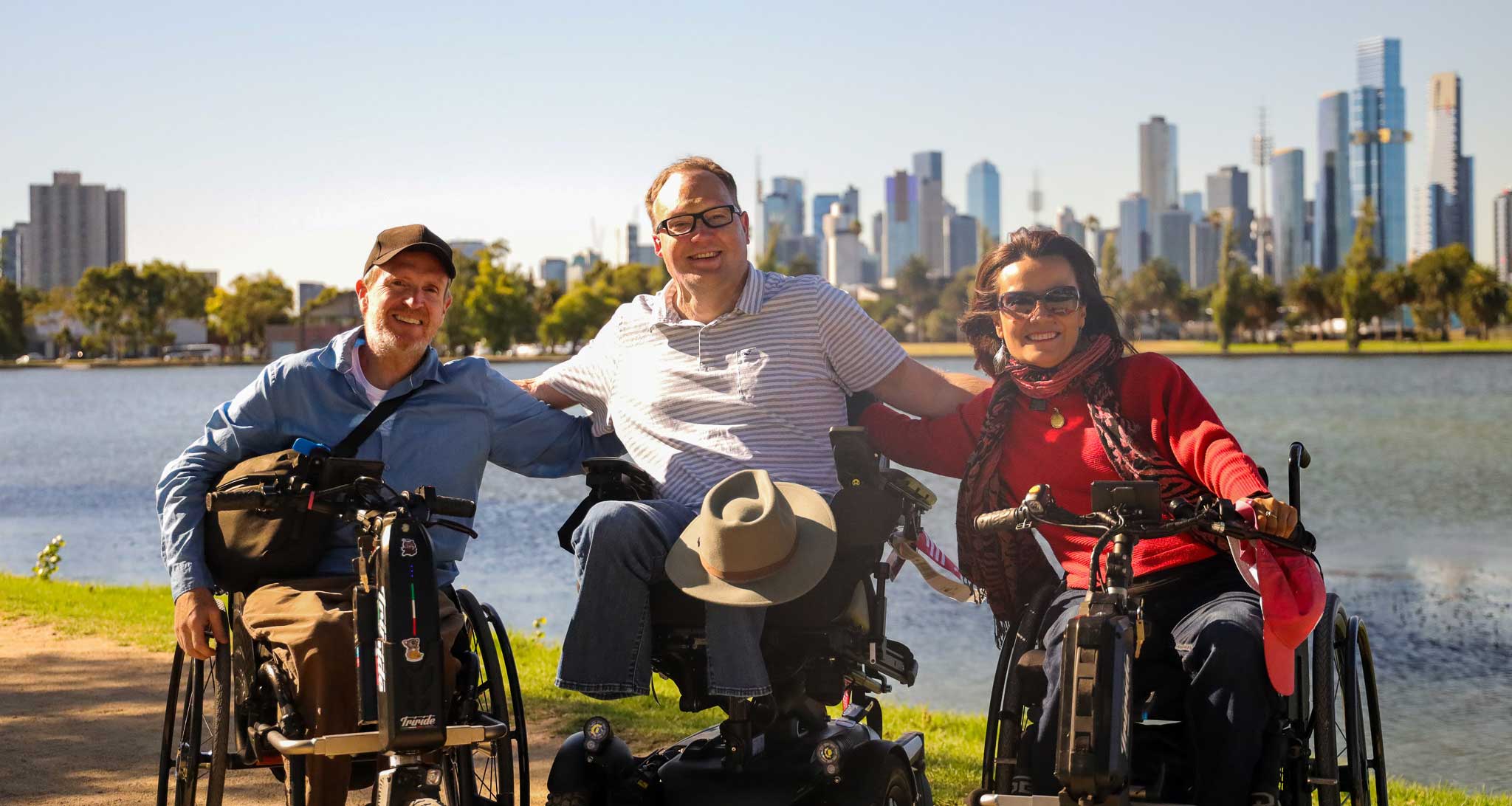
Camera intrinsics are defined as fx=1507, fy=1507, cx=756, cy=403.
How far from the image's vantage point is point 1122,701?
2.98 m

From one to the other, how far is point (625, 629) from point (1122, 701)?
46.0 inches

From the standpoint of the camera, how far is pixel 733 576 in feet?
11.5

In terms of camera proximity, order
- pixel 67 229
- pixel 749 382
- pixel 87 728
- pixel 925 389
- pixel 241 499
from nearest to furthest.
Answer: pixel 241 499 → pixel 749 382 → pixel 925 389 → pixel 87 728 → pixel 67 229

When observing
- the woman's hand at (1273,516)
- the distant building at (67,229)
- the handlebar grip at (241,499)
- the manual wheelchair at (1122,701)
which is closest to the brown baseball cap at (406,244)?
the handlebar grip at (241,499)

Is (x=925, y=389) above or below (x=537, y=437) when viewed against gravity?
above

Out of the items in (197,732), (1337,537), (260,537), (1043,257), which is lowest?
(1337,537)

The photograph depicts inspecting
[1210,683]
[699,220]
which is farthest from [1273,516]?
[699,220]

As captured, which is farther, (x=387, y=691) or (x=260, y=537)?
(x=260, y=537)

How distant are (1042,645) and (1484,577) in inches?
491

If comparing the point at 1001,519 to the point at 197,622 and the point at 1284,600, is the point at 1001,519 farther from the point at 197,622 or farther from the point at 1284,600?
the point at 197,622

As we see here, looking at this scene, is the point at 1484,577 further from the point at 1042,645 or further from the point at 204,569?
the point at 204,569

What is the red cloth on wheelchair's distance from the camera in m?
3.22

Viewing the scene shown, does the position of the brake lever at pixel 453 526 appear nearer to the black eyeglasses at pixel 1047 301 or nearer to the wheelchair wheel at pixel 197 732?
the wheelchair wheel at pixel 197 732

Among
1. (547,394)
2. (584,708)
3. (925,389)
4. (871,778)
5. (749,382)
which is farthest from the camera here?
(584,708)
